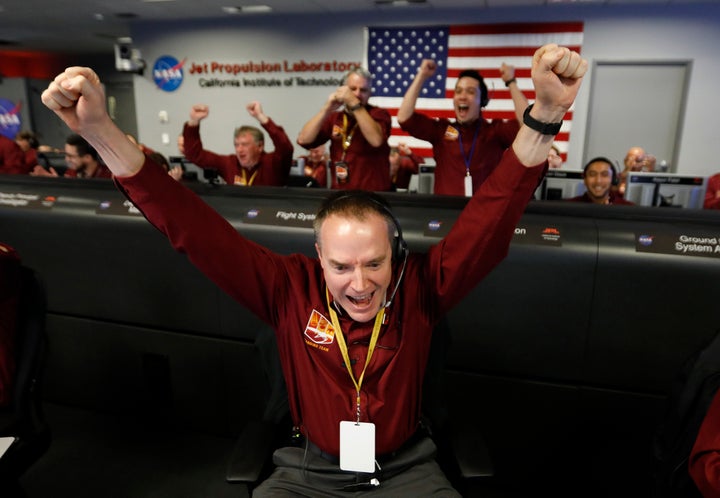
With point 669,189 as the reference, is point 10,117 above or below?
above

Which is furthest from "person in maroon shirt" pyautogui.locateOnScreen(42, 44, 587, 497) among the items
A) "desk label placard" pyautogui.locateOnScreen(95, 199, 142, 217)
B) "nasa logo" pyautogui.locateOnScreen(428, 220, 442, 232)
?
"desk label placard" pyautogui.locateOnScreen(95, 199, 142, 217)

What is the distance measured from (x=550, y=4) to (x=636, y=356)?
5.45 metres

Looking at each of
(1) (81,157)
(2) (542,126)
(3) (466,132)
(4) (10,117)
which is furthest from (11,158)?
(4) (10,117)

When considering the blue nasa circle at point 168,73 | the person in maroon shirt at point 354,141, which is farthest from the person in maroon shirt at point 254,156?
the blue nasa circle at point 168,73

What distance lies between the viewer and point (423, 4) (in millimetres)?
6059

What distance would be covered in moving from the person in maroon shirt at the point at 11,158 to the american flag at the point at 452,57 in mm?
4108

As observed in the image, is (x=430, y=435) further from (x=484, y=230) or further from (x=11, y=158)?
(x=11, y=158)

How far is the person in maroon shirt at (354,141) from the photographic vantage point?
9.29 ft

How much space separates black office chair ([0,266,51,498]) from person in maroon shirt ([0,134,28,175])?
4397 millimetres

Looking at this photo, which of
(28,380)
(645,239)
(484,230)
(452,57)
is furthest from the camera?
(452,57)

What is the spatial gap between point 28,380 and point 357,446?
1008 mm

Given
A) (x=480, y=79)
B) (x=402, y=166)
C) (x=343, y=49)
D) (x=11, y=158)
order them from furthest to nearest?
(x=343, y=49) < (x=11, y=158) < (x=402, y=166) < (x=480, y=79)

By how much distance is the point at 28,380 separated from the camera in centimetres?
146

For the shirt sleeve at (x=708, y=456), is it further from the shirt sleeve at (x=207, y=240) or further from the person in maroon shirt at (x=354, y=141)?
the person in maroon shirt at (x=354, y=141)
